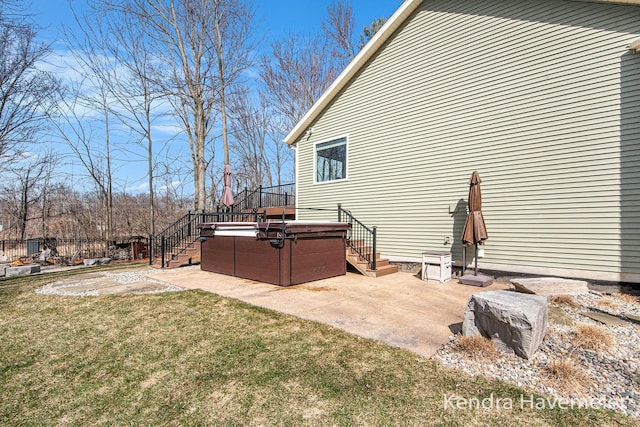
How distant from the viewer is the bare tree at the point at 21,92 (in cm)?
931

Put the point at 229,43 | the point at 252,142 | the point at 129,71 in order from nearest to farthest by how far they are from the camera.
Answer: the point at 129,71, the point at 229,43, the point at 252,142

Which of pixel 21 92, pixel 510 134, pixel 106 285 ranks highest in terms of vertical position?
pixel 21 92

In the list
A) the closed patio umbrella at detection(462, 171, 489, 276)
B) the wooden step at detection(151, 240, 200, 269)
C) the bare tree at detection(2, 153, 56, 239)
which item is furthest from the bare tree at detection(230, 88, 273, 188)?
the closed patio umbrella at detection(462, 171, 489, 276)

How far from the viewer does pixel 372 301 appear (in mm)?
4863

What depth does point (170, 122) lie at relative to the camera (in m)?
13.7

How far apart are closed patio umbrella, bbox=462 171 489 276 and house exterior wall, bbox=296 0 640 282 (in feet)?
1.39

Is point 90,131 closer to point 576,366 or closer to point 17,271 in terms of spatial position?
point 17,271

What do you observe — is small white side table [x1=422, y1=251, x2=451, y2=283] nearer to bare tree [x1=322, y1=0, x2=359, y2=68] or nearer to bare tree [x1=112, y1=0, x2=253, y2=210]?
bare tree [x1=112, y1=0, x2=253, y2=210]

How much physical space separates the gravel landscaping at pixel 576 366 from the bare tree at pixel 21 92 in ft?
43.7

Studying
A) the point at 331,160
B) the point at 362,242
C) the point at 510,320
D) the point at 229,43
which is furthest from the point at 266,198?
the point at 510,320

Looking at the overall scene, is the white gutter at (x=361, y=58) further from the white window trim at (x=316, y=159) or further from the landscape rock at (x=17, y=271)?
the landscape rock at (x=17, y=271)

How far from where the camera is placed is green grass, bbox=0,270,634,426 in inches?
79.5

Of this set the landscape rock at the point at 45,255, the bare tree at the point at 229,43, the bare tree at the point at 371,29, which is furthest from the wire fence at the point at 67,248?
the bare tree at the point at 371,29

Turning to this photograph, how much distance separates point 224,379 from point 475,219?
555 cm
